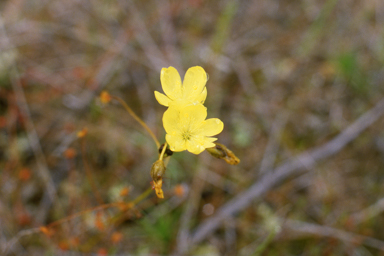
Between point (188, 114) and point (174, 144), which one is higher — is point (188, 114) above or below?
above

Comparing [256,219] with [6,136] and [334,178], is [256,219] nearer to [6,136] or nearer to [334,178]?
[334,178]

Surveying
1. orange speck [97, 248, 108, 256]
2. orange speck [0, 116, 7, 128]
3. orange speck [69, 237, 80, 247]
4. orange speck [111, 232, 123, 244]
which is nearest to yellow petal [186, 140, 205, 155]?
orange speck [111, 232, 123, 244]

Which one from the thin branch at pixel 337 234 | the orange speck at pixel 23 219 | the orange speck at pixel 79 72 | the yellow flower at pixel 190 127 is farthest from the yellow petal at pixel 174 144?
the orange speck at pixel 79 72

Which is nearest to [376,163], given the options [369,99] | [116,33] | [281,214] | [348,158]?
[348,158]

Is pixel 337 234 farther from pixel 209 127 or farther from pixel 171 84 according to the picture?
pixel 171 84

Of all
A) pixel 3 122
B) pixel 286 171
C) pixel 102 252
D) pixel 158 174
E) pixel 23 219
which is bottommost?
pixel 102 252

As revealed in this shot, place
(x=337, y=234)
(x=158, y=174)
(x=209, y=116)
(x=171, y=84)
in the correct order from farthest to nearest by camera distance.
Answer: (x=209, y=116), (x=337, y=234), (x=171, y=84), (x=158, y=174)

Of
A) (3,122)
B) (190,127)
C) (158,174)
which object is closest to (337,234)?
(190,127)
